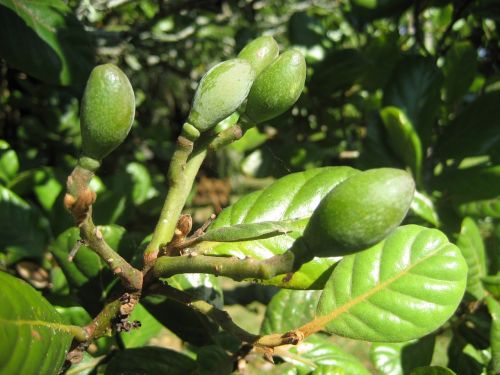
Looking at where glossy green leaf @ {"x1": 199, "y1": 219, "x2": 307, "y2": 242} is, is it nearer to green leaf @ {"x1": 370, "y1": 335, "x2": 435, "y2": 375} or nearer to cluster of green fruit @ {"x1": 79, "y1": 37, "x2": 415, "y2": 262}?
cluster of green fruit @ {"x1": 79, "y1": 37, "x2": 415, "y2": 262}

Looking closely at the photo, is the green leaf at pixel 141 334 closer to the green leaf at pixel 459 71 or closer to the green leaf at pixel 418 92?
the green leaf at pixel 418 92

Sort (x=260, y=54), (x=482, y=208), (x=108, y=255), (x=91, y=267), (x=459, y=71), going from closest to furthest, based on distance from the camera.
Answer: (x=108, y=255) < (x=260, y=54) < (x=91, y=267) < (x=482, y=208) < (x=459, y=71)

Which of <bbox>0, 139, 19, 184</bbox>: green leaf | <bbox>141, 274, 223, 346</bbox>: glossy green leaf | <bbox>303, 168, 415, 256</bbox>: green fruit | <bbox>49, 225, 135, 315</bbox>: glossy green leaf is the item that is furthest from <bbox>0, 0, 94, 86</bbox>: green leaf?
<bbox>303, 168, 415, 256</bbox>: green fruit

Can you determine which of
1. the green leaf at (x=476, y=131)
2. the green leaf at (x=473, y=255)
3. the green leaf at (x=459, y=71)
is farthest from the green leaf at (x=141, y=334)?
the green leaf at (x=459, y=71)

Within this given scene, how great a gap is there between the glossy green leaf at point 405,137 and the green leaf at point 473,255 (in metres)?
0.21

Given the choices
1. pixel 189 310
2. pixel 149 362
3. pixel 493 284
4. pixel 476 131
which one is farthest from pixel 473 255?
pixel 149 362

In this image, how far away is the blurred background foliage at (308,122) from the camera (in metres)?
1.33

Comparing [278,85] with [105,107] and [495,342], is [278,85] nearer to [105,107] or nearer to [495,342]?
[105,107]

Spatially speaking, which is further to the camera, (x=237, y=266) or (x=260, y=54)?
(x=260, y=54)

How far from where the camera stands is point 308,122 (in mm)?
2129

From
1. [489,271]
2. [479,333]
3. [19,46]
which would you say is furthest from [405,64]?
[19,46]

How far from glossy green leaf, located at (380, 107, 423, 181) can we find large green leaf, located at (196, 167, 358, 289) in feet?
1.59

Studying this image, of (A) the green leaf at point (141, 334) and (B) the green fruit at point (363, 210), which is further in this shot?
(A) the green leaf at point (141, 334)

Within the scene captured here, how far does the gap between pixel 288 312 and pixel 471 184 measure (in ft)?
2.01
